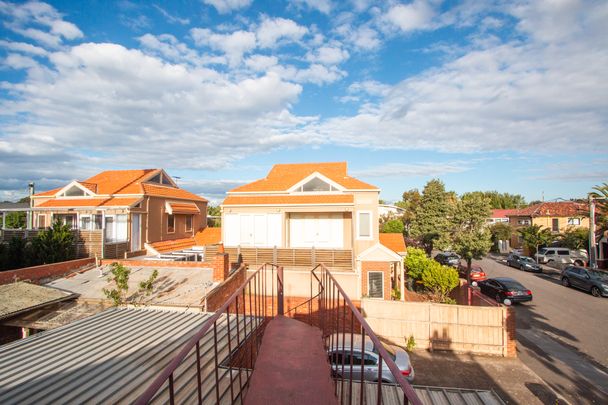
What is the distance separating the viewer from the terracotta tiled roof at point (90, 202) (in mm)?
18281

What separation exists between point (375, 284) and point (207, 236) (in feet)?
47.8

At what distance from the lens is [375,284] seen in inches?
567

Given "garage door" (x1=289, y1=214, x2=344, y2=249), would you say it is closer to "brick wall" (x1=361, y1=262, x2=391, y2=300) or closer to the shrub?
"brick wall" (x1=361, y1=262, x2=391, y2=300)

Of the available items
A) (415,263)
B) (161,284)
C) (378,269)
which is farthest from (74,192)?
(415,263)

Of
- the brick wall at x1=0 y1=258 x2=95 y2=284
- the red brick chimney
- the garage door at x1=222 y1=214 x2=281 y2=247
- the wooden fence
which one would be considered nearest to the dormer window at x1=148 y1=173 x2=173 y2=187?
the garage door at x1=222 y1=214 x2=281 y2=247

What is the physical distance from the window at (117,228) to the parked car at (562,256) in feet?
120

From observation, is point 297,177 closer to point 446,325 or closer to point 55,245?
point 446,325

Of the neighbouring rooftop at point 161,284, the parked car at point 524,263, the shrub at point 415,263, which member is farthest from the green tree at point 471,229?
A: the neighbouring rooftop at point 161,284

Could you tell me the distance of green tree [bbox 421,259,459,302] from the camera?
14.3 metres

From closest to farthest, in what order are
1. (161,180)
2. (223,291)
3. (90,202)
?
1. (223,291)
2. (90,202)
3. (161,180)

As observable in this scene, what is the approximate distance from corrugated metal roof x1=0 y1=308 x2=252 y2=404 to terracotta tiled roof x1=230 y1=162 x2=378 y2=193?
12878 millimetres

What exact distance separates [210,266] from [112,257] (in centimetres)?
644

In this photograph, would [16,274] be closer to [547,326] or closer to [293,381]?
[293,381]

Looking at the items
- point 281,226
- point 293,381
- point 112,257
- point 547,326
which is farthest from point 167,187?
point 547,326
